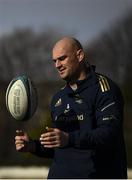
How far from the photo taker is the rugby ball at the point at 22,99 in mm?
4062

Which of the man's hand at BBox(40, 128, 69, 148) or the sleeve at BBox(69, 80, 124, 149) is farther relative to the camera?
the sleeve at BBox(69, 80, 124, 149)

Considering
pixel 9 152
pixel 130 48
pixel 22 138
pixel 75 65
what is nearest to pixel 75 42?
pixel 75 65

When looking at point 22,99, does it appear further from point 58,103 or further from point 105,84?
point 105,84

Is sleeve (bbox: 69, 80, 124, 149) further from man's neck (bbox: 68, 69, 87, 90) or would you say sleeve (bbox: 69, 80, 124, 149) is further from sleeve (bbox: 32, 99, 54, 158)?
sleeve (bbox: 32, 99, 54, 158)

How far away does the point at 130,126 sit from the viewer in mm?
15297

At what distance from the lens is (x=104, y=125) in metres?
3.21

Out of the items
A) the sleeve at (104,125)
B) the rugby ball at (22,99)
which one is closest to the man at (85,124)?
the sleeve at (104,125)

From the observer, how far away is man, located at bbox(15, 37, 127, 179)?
10.5 feet

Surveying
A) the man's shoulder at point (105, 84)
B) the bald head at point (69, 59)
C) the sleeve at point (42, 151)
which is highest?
the bald head at point (69, 59)

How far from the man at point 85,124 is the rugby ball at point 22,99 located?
0.53 metres

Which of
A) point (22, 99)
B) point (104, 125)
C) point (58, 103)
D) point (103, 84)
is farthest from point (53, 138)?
point (22, 99)

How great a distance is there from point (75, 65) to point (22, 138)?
54 cm

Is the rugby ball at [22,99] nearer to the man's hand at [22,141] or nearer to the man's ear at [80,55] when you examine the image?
the man's hand at [22,141]

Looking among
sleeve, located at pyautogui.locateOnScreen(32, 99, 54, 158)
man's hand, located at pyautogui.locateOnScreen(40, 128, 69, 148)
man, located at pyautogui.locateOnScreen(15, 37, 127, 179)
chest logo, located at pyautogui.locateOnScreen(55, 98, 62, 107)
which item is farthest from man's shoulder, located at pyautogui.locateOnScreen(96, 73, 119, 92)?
sleeve, located at pyautogui.locateOnScreen(32, 99, 54, 158)
